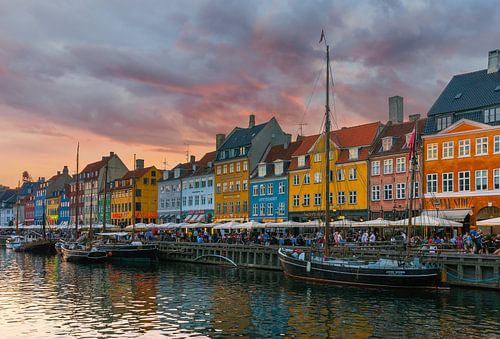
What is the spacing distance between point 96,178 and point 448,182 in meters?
87.7

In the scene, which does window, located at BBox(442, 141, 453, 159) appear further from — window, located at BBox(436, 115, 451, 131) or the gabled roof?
the gabled roof

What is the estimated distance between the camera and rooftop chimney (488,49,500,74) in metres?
58.1

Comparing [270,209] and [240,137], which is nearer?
[270,209]

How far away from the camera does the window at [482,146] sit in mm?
54500

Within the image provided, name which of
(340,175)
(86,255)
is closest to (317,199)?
(340,175)

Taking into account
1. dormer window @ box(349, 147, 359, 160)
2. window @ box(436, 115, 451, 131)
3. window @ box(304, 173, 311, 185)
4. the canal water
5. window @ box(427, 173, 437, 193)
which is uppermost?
window @ box(436, 115, 451, 131)

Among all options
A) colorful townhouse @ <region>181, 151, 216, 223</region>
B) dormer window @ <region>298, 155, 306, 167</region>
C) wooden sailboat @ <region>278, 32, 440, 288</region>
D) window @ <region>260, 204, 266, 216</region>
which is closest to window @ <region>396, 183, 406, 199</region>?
dormer window @ <region>298, 155, 306, 167</region>

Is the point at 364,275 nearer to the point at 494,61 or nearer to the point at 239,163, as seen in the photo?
the point at 494,61

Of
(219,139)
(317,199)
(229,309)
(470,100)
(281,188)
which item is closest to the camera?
(229,309)

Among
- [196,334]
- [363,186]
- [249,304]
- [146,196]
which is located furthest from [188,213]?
[196,334]

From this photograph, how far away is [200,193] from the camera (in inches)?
3821

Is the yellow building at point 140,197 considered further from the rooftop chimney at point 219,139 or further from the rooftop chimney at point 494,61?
the rooftop chimney at point 494,61

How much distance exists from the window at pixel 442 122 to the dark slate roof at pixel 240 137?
32678mm

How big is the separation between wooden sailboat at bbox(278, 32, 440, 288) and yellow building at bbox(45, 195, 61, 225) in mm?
112241
